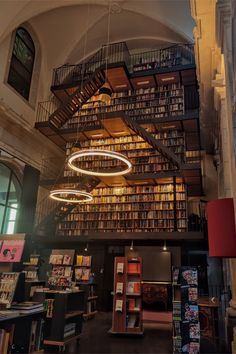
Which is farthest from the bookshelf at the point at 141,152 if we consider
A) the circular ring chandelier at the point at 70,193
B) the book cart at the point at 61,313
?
the book cart at the point at 61,313

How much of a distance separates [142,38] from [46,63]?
429 centimetres

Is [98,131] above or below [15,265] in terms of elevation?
above

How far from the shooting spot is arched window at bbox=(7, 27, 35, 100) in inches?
410

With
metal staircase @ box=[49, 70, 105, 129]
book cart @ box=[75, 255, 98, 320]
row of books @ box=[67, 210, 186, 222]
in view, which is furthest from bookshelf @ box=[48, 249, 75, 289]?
metal staircase @ box=[49, 70, 105, 129]

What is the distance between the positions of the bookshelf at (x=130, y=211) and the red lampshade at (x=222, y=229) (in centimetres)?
588

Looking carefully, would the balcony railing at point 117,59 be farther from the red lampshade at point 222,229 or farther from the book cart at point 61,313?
the red lampshade at point 222,229

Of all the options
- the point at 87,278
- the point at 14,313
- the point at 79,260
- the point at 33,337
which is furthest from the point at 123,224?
the point at 14,313

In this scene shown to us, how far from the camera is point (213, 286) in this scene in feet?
34.7

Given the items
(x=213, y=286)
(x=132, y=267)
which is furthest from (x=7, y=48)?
(x=213, y=286)

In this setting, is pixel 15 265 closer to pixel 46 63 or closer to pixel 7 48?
pixel 7 48

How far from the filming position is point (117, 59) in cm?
1220

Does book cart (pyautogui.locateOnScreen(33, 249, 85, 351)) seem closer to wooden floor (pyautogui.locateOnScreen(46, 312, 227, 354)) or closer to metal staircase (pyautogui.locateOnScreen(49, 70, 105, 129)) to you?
wooden floor (pyautogui.locateOnScreen(46, 312, 227, 354))

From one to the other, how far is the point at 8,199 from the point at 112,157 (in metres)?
4.95

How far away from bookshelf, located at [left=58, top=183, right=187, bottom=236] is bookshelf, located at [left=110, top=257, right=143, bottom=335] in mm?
2869
